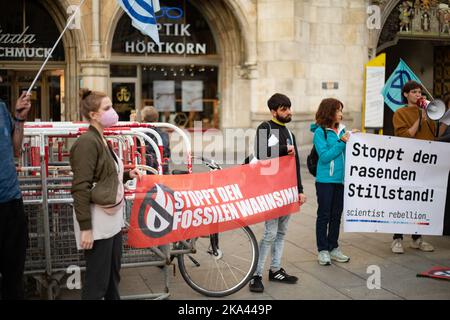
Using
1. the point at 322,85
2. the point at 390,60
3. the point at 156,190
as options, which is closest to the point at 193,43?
the point at 322,85

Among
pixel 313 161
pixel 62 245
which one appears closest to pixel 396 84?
pixel 313 161

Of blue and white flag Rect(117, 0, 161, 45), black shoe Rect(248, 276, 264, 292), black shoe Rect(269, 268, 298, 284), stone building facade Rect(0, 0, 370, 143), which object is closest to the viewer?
black shoe Rect(248, 276, 264, 292)

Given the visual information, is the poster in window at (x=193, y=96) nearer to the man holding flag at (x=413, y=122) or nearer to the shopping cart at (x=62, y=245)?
the man holding flag at (x=413, y=122)

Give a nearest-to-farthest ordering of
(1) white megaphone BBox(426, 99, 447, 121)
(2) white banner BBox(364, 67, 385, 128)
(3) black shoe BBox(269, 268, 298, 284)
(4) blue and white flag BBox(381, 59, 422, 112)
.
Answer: (3) black shoe BBox(269, 268, 298, 284), (1) white megaphone BBox(426, 99, 447, 121), (4) blue and white flag BBox(381, 59, 422, 112), (2) white banner BBox(364, 67, 385, 128)

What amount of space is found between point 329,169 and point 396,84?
3285 mm

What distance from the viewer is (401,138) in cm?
668

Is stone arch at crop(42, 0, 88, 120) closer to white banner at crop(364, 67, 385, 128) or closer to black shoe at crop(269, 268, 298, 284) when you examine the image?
white banner at crop(364, 67, 385, 128)

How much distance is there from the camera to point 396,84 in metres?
9.16

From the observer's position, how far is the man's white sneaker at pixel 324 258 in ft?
21.5

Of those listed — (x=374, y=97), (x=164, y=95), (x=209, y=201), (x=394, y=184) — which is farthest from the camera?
(x=164, y=95)

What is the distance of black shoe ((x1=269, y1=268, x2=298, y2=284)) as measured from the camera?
19.6 ft

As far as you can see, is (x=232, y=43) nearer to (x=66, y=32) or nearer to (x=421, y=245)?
(x=66, y=32)

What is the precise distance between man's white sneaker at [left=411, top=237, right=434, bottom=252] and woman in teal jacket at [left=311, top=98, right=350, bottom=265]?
3.87 ft

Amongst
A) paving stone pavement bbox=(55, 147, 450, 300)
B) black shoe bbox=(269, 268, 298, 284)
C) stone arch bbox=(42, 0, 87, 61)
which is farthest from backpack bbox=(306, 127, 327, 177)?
stone arch bbox=(42, 0, 87, 61)
